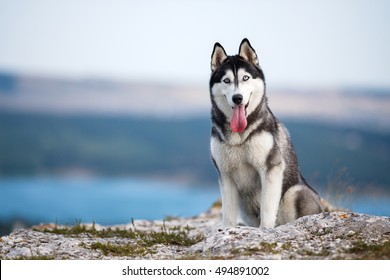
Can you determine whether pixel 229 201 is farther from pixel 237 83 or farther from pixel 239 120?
pixel 237 83

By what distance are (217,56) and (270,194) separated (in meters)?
2.07

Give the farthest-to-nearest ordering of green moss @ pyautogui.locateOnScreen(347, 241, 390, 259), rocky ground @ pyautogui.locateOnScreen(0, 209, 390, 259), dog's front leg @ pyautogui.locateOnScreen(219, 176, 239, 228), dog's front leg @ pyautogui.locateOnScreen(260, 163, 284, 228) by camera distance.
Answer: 1. dog's front leg @ pyautogui.locateOnScreen(219, 176, 239, 228)
2. dog's front leg @ pyautogui.locateOnScreen(260, 163, 284, 228)
3. rocky ground @ pyautogui.locateOnScreen(0, 209, 390, 259)
4. green moss @ pyautogui.locateOnScreen(347, 241, 390, 259)

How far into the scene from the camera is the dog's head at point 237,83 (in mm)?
8172

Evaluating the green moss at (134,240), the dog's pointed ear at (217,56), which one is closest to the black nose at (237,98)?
the dog's pointed ear at (217,56)

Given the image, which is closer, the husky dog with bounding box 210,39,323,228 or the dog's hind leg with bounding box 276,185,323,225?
the husky dog with bounding box 210,39,323,228

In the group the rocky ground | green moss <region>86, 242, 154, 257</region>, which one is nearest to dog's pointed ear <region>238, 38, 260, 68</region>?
the rocky ground

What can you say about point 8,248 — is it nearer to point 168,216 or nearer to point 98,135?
point 168,216

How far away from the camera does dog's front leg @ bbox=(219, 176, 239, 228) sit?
28.5 ft

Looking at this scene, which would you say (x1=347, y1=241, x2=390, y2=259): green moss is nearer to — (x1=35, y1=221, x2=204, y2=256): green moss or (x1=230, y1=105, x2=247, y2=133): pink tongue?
(x1=230, y1=105, x2=247, y2=133): pink tongue

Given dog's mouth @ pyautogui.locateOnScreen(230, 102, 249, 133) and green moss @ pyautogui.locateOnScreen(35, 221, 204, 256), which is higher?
dog's mouth @ pyautogui.locateOnScreen(230, 102, 249, 133)

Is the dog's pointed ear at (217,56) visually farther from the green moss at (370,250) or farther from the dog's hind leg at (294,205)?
the green moss at (370,250)

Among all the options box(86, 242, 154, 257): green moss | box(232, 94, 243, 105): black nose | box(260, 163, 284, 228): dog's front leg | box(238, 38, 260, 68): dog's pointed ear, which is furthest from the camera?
box(238, 38, 260, 68): dog's pointed ear

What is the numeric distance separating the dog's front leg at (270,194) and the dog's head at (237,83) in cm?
72

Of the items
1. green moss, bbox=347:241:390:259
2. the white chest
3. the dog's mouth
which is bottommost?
green moss, bbox=347:241:390:259
